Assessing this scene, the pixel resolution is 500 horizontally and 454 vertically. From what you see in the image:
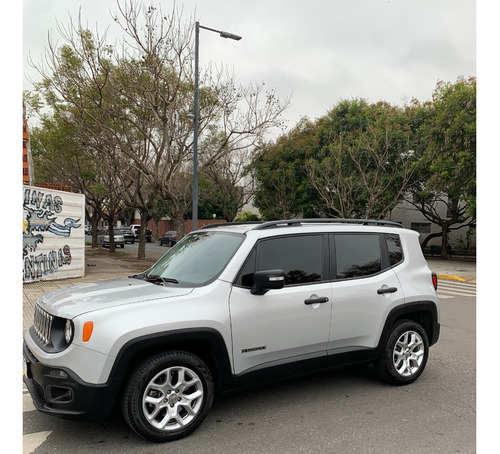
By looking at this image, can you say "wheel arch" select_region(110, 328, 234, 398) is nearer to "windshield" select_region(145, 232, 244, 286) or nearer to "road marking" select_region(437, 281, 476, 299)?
"windshield" select_region(145, 232, 244, 286)

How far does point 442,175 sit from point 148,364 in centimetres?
1891

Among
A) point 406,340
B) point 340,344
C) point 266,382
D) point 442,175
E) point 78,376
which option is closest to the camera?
point 78,376

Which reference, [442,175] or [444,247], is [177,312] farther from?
[444,247]

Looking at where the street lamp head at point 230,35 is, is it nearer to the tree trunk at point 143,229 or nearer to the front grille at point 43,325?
the tree trunk at point 143,229

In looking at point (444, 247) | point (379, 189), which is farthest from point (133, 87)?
point (444, 247)

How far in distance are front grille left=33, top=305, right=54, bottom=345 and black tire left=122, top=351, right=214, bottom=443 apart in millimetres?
846

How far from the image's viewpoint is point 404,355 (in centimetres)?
480

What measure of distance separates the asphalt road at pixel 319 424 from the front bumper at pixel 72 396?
334 millimetres

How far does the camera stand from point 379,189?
22.6 m

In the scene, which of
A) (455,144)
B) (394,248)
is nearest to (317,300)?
(394,248)

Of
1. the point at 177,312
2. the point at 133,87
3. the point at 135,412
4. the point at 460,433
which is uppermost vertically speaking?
the point at 133,87

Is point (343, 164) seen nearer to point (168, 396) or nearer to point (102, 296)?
point (102, 296)

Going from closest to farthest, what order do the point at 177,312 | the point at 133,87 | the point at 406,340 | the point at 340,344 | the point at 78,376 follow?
the point at 78,376 → the point at 177,312 → the point at 340,344 → the point at 406,340 → the point at 133,87

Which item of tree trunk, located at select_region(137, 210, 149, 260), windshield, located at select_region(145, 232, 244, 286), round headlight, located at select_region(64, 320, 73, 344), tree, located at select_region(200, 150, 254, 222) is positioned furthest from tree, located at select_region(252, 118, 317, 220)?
round headlight, located at select_region(64, 320, 73, 344)
